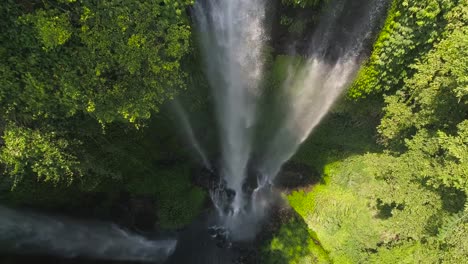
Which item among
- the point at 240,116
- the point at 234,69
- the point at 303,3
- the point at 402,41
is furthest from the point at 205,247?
the point at 402,41

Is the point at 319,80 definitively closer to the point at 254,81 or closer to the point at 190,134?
the point at 254,81

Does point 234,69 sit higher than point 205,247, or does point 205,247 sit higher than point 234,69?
point 234,69

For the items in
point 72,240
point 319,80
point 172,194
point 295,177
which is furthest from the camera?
point 295,177

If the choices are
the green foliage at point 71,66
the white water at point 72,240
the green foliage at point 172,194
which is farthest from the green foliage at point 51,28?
the green foliage at point 172,194

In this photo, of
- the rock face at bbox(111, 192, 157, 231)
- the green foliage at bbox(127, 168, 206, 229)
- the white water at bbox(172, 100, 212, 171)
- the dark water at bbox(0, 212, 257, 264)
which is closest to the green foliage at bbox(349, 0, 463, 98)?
the white water at bbox(172, 100, 212, 171)

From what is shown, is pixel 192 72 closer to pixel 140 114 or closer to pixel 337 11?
pixel 140 114
